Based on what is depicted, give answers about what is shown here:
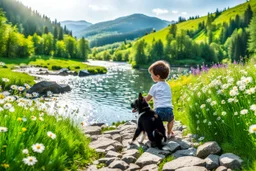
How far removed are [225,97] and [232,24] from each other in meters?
194

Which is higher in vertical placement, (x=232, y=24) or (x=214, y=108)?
(x=232, y=24)

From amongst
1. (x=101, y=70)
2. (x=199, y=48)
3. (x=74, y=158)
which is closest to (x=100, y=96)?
(x=74, y=158)

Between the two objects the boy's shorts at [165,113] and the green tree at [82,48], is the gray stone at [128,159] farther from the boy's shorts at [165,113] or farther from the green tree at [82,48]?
the green tree at [82,48]

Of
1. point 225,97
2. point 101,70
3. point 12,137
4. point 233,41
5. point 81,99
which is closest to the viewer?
point 12,137

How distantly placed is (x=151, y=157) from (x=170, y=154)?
654 mm

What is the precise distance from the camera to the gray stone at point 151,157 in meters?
6.83

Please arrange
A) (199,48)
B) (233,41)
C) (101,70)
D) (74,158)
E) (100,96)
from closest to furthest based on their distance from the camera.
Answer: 1. (74,158)
2. (100,96)
3. (101,70)
4. (233,41)
5. (199,48)

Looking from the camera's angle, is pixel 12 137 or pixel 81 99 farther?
pixel 81 99

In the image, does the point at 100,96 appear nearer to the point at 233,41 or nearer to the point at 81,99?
the point at 81,99

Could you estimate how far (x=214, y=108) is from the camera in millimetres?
7547

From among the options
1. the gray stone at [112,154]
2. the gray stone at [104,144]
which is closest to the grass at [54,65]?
the gray stone at [104,144]

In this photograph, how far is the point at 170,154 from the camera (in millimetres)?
7379

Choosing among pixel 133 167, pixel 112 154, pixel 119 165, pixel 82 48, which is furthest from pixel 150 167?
pixel 82 48

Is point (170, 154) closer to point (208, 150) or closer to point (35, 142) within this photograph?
point (208, 150)
